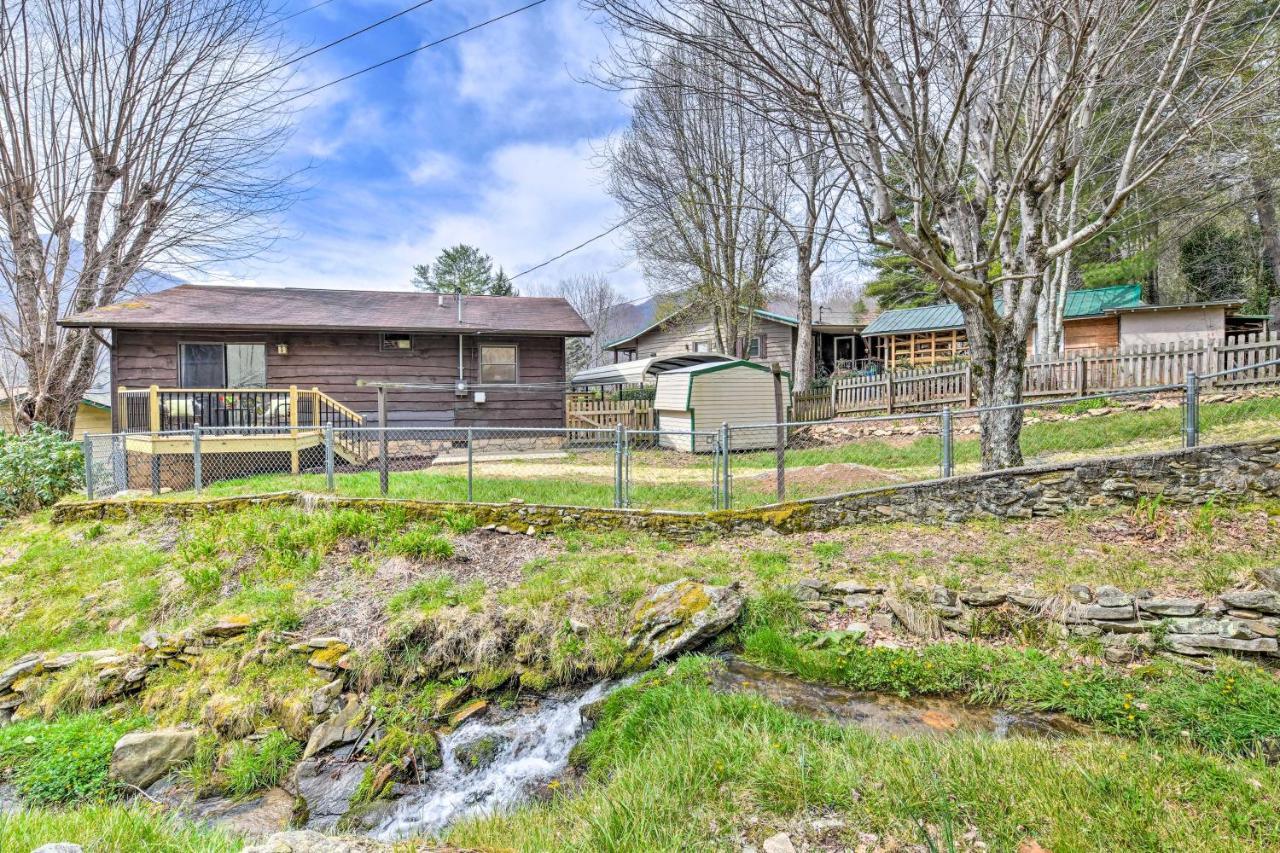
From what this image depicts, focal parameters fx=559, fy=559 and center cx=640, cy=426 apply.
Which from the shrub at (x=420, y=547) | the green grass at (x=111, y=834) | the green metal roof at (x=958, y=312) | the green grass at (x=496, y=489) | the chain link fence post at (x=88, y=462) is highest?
A: the green metal roof at (x=958, y=312)

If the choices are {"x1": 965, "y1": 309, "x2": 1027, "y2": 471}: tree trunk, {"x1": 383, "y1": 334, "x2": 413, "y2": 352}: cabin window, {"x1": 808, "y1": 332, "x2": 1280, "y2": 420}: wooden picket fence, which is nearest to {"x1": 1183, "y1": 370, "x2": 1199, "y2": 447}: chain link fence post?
{"x1": 965, "y1": 309, "x2": 1027, "y2": 471}: tree trunk

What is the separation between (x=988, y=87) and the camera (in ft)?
23.0

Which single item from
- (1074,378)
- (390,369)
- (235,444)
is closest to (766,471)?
(1074,378)

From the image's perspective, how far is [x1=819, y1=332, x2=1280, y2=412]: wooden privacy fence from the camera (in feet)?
37.0

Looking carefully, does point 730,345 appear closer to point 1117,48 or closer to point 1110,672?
point 1117,48

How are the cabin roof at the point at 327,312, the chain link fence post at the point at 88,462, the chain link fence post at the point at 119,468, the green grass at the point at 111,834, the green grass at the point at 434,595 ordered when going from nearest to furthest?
1. the green grass at the point at 111,834
2. the green grass at the point at 434,595
3. the chain link fence post at the point at 88,462
4. the chain link fence post at the point at 119,468
5. the cabin roof at the point at 327,312

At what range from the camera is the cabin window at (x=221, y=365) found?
43.8ft

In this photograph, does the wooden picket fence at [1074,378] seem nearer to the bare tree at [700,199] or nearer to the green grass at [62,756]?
the bare tree at [700,199]

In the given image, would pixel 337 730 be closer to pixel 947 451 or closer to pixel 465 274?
pixel 947 451

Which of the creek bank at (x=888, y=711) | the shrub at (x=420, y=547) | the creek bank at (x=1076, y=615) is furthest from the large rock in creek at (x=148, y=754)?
the creek bank at (x=1076, y=615)

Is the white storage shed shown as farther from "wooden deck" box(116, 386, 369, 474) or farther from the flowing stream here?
the flowing stream

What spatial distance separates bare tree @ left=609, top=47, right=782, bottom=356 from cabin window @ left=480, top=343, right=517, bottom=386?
284 inches

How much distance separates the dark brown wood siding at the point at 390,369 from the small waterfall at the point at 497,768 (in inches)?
427

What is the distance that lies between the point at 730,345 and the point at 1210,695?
1795cm
